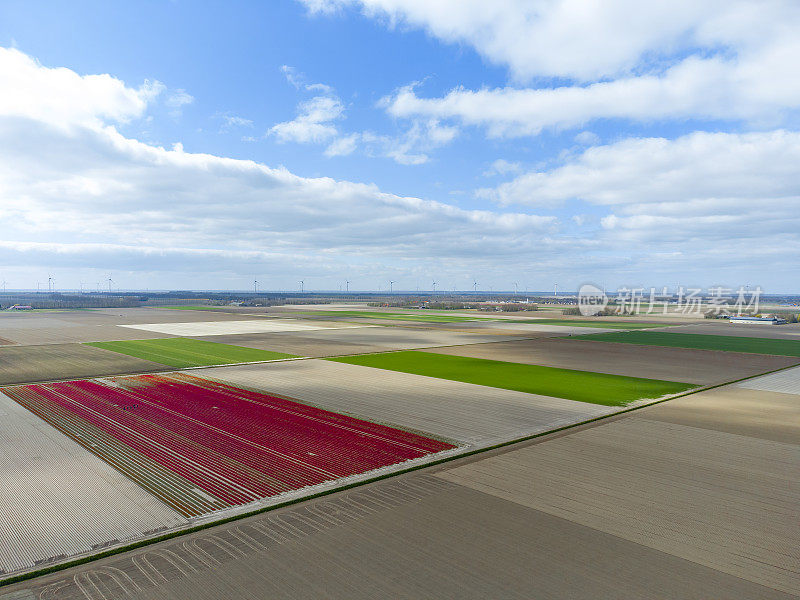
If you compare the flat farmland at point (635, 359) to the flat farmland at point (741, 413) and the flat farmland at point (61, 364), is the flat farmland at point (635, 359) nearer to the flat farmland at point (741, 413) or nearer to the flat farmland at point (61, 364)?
the flat farmland at point (741, 413)

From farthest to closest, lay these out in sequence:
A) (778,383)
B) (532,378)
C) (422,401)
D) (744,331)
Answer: (744,331) < (532,378) < (778,383) < (422,401)

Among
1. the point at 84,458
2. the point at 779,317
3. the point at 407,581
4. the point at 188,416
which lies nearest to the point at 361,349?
the point at 188,416

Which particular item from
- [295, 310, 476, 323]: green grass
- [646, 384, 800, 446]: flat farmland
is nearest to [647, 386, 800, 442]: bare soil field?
[646, 384, 800, 446]: flat farmland

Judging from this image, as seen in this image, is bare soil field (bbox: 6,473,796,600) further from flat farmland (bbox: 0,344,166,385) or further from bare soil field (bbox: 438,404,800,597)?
flat farmland (bbox: 0,344,166,385)

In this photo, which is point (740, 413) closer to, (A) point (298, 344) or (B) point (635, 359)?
(B) point (635, 359)

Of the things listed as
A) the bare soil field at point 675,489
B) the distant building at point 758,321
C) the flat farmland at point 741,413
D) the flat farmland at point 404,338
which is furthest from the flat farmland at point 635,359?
the distant building at point 758,321

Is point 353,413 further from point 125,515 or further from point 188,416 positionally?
point 125,515

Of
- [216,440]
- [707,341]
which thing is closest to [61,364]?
[216,440]
